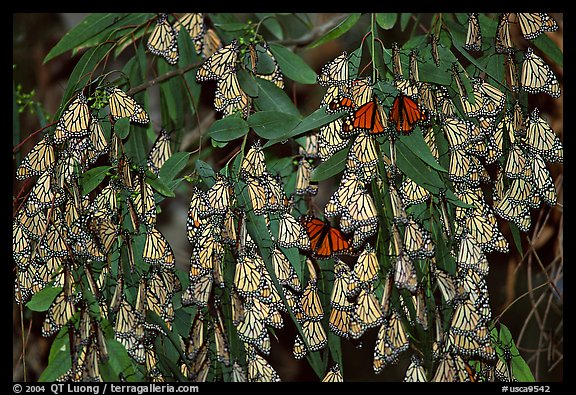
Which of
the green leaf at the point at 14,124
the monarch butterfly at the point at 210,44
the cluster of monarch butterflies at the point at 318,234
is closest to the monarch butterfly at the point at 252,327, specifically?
the cluster of monarch butterflies at the point at 318,234

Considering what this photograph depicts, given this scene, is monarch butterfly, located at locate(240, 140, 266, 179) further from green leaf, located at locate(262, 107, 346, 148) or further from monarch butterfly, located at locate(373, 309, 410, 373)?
monarch butterfly, located at locate(373, 309, 410, 373)

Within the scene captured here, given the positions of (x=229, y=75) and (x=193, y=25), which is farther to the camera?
(x=193, y=25)

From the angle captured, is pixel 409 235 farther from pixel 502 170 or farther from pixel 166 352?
pixel 166 352

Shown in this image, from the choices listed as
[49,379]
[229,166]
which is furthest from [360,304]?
[49,379]

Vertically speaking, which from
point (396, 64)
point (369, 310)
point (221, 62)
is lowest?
point (369, 310)

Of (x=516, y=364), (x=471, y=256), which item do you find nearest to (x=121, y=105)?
(x=471, y=256)

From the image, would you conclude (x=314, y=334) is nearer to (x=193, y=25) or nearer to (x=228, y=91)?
(x=228, y=91)

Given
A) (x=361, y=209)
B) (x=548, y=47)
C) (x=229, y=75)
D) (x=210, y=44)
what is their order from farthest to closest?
(x=210, y=44) → (x=548, y=47) → (x=229, y=75) → (x=361, y=209)
